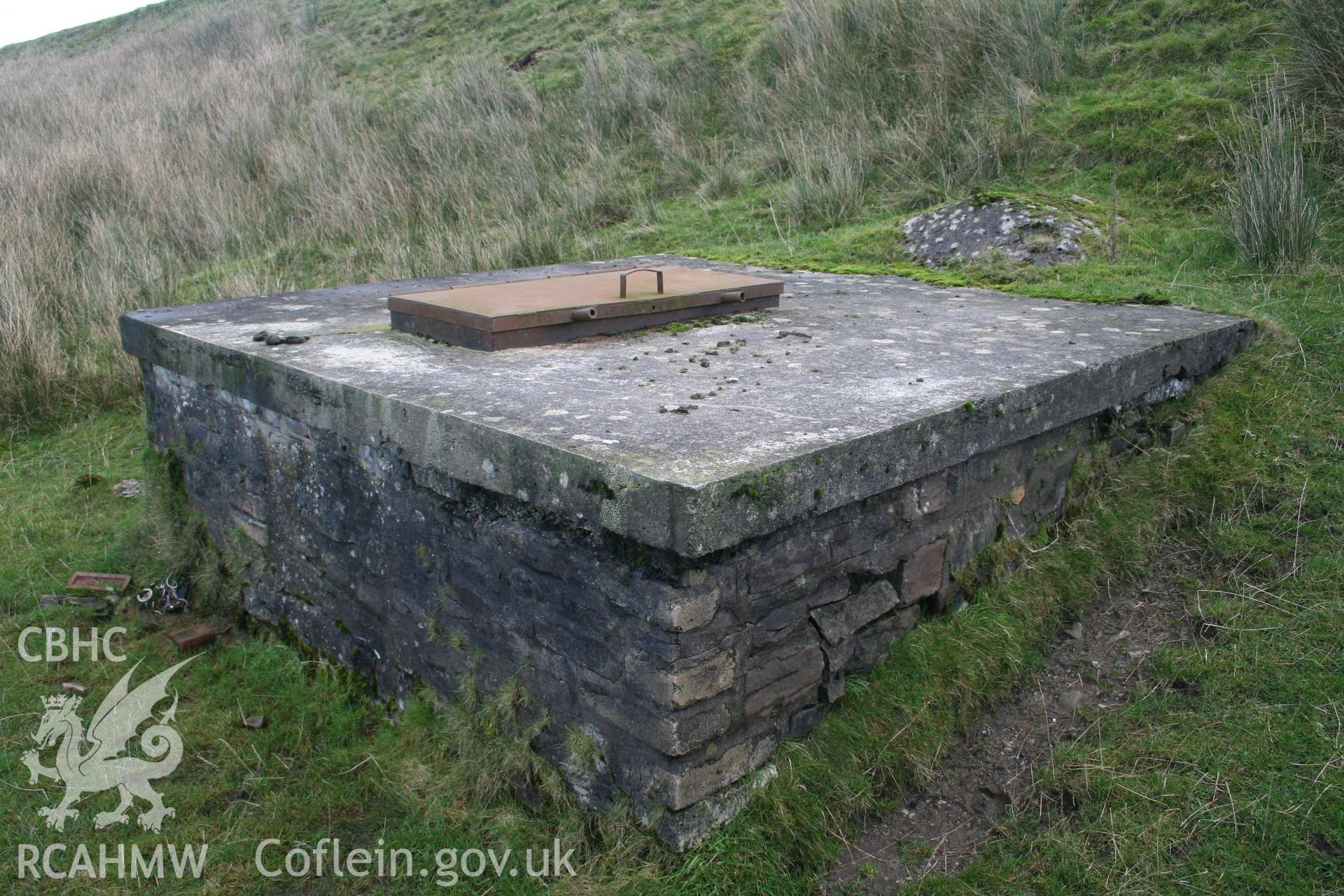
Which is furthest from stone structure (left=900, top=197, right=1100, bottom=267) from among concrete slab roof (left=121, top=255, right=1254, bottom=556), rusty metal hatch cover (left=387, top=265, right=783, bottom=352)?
rusty metal hatch cover (left=387, top=265, right=783, bottom=352)

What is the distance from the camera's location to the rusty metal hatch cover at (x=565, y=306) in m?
3.79

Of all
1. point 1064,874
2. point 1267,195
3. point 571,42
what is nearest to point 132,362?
point 1064,874

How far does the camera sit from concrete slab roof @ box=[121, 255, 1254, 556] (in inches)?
98.6

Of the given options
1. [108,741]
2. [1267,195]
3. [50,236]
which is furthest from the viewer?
[50,236]

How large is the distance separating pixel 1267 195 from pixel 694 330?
131 inches

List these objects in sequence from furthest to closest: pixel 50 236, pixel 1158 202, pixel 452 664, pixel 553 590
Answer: pixel 50 236
pixel 1158 202
pixel 452 664
pixel 553 590

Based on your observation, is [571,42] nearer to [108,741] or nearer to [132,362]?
[132,362]

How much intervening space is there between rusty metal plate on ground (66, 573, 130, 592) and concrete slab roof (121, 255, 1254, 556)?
102 cm

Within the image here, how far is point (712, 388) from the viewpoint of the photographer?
321cm

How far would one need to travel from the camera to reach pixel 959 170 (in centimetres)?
757

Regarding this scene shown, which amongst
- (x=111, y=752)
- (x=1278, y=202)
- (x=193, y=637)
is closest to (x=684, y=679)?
(x=111, y=752)

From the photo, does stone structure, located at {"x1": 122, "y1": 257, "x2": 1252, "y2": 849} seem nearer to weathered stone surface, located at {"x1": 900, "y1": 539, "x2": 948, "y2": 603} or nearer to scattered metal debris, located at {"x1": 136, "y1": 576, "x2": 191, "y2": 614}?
weathered stone surface, located at {"x1": 900, "y1": 539, "x2": 948, "y2": 603}

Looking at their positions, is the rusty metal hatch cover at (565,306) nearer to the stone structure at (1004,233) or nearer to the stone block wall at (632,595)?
the stone block wall at (632,595)

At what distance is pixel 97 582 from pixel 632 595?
3.23 meters
